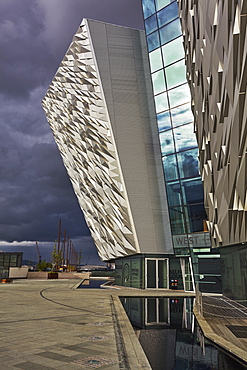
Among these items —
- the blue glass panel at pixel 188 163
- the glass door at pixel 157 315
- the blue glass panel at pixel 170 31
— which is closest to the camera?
→ the glass door at pixel 157 315

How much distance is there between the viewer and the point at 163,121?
28203mm

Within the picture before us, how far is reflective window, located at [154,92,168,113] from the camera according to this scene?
92.9 feet

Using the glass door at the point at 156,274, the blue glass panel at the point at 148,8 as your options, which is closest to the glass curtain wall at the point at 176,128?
the blue glass panel at the point at 148,8

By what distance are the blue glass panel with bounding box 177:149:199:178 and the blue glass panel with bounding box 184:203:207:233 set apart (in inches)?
110

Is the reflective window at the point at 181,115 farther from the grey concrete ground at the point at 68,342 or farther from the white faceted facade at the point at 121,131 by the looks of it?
the grey concrete ground at the point at 68,342

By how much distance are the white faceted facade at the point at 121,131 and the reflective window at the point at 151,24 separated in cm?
100

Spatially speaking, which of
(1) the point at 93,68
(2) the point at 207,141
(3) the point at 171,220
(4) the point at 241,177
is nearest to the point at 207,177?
(2) the point at 207,141

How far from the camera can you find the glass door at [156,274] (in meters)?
26.8

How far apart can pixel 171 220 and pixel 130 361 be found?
2184 cm

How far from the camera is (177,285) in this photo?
26.5 metres

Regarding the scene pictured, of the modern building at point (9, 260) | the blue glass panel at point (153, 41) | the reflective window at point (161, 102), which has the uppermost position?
the blue glass panel at point (153, 41)

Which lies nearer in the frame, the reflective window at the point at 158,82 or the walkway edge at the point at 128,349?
the walkway edge at the point at 128,349

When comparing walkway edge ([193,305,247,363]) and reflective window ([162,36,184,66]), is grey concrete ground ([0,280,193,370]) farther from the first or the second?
reflective window ([162,36,184,66])

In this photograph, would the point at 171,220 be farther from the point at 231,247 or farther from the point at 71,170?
the point at 71,170
